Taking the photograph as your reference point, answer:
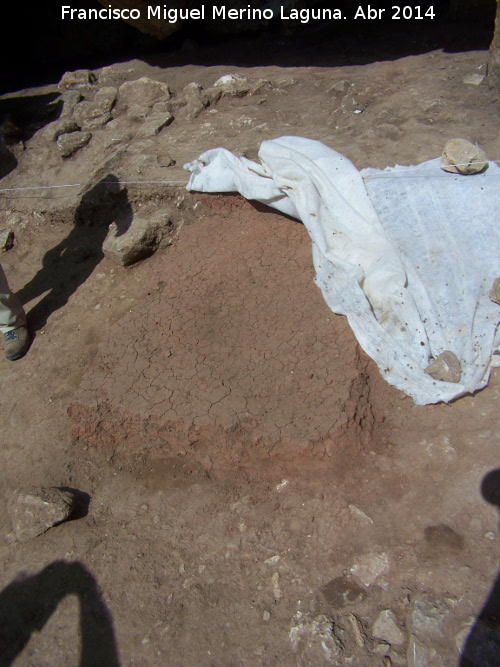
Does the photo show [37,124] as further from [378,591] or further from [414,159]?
[378,591]

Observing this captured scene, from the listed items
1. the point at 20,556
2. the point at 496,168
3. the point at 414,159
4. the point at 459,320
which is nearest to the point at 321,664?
the point at 20,556

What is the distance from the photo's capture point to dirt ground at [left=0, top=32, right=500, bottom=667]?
206cm

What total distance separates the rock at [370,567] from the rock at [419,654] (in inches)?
11.4

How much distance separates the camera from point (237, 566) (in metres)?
2.28

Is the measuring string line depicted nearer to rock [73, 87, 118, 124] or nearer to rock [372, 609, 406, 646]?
rock [73, 87, 118, 124]

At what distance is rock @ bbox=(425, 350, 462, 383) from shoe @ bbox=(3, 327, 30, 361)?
2851mm

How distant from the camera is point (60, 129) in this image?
16.6ft

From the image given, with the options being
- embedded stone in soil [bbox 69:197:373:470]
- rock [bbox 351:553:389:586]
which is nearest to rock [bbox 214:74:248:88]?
embedded stone in soil [bbox 69:197:373:470]

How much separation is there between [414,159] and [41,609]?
11.6 ft

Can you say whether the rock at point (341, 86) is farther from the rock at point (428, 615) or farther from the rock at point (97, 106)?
the rock at point (428, 615)

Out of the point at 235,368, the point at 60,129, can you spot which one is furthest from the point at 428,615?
the point at 60,129

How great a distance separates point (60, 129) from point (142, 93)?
954 millimetres

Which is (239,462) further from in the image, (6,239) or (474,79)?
(474,79)

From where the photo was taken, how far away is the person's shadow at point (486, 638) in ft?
5.73
